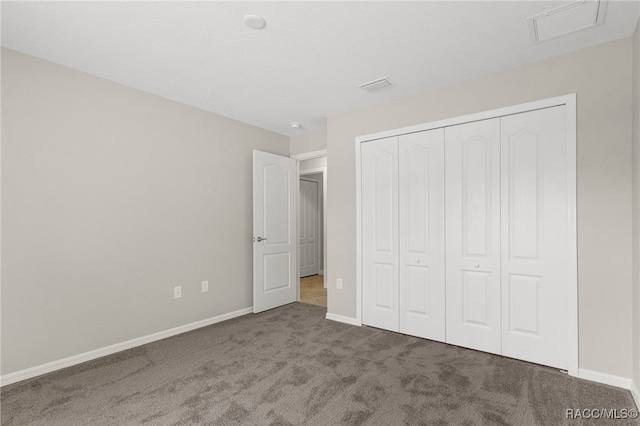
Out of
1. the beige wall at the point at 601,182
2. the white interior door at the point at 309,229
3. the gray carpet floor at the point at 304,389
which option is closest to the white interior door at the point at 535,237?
the beige wall at the point at 601,182

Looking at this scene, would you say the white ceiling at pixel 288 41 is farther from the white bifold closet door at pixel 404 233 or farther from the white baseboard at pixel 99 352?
the white baseboard at pixel 99 352

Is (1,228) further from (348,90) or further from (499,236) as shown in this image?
(499,236)

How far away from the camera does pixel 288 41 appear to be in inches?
91.4

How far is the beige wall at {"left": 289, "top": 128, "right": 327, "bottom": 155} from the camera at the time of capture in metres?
4.53

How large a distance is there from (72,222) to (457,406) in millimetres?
3238

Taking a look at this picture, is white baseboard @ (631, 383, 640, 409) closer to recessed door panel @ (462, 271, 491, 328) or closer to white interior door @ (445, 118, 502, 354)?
white interior door @ (445, 118, 502, 354)

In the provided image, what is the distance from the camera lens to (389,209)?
3.48m

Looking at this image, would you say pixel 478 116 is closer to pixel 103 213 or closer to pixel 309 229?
pixel 103 213

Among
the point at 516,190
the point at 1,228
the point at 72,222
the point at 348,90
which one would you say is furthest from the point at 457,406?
the point at 1,228

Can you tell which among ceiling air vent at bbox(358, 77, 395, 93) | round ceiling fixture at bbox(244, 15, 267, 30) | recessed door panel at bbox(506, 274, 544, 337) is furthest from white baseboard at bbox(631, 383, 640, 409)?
round ceiling fixture at bbox(244, 15, 267, 30)

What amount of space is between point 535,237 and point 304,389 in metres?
2.17

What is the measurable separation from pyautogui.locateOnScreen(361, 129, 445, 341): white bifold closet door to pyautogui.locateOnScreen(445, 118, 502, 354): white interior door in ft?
0.34

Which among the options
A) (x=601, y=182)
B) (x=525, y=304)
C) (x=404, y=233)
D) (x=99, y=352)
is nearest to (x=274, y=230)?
(x=404, y=233)

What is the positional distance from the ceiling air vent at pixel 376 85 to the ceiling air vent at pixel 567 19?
1.14 meters
